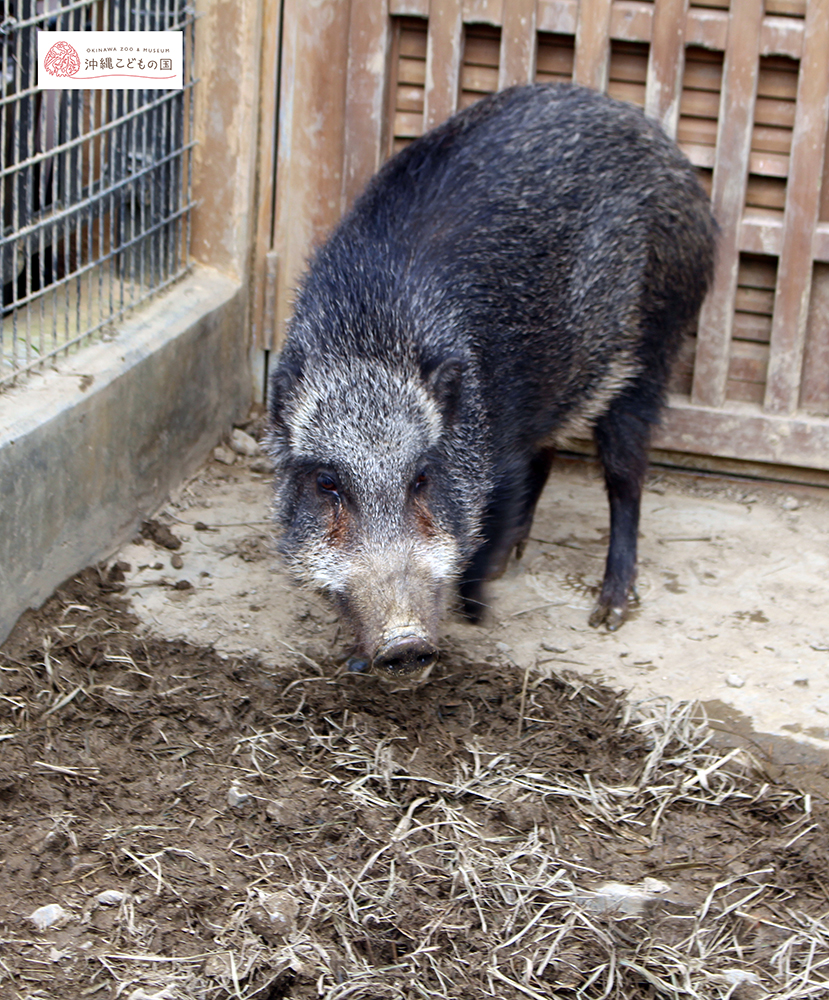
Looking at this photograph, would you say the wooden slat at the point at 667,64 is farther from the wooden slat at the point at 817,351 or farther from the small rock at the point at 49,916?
the small rock at the point at 49,916

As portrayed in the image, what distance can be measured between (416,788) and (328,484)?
87 cm

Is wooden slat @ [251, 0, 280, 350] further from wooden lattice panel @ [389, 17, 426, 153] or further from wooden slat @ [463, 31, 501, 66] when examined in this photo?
wooden slat @ [463, 31, 501, 66]

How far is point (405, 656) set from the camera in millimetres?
3072

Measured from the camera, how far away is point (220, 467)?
490cm

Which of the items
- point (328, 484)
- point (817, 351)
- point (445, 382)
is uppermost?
point (445, 382)

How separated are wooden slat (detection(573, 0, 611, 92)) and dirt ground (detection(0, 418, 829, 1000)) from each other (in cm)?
181

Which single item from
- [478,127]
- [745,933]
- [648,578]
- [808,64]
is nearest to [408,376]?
[478,127]

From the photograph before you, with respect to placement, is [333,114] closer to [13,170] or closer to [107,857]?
[13,170]

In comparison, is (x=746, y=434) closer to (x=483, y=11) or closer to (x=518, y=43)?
(x=518, y=43)

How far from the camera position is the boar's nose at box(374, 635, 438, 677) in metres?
3.04

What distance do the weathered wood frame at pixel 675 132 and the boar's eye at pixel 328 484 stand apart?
1.38 metres

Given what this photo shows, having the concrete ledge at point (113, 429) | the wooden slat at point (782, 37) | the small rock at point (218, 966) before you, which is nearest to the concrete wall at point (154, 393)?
the concrete ledge at point (113, 429)

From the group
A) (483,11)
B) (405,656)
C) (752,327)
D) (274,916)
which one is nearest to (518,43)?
(483,11)

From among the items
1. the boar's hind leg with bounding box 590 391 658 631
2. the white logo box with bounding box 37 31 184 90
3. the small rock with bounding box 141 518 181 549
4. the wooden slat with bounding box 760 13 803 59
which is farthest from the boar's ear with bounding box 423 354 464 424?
the wooden slat with bounding box 760 13 803 59
